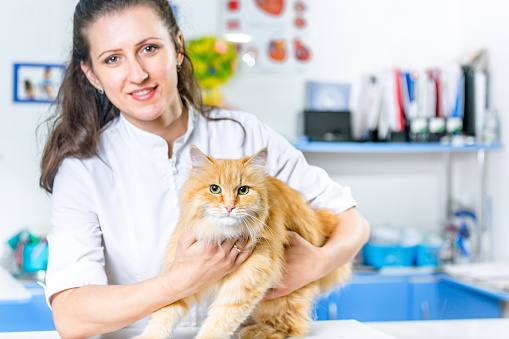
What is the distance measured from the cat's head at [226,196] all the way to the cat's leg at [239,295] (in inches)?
2.8

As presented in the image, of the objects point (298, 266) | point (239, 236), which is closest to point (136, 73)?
point (239, 236)

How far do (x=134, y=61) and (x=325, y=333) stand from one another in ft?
2.42

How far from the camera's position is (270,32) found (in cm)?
325

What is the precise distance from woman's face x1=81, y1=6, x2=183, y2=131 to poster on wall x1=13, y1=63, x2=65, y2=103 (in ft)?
6.24

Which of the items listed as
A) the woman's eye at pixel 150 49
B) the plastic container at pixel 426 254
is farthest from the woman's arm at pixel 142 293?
the plastic container at pixel 426 254

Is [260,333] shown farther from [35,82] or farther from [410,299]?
[35,82]

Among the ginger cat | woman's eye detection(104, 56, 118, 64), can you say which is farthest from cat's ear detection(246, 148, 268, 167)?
woman's eye detection(104, 56, 118, 64)

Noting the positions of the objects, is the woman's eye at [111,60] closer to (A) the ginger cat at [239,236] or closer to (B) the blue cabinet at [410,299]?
(A) the ginger cat at [239,236]

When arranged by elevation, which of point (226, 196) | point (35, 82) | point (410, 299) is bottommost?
point (410, 299)

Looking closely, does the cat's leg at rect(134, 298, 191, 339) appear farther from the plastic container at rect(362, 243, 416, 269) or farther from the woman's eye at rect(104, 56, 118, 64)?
the plastic container at rect(362, 243, 416, 269)

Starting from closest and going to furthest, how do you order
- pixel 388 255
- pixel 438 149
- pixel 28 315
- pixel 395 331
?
pixel 395 331
pixel 28 315
pixel 388 255
pixel 438 149

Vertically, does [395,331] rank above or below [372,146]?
below

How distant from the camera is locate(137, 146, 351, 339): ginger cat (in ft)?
3.16

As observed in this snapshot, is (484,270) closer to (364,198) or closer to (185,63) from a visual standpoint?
(364,198)
